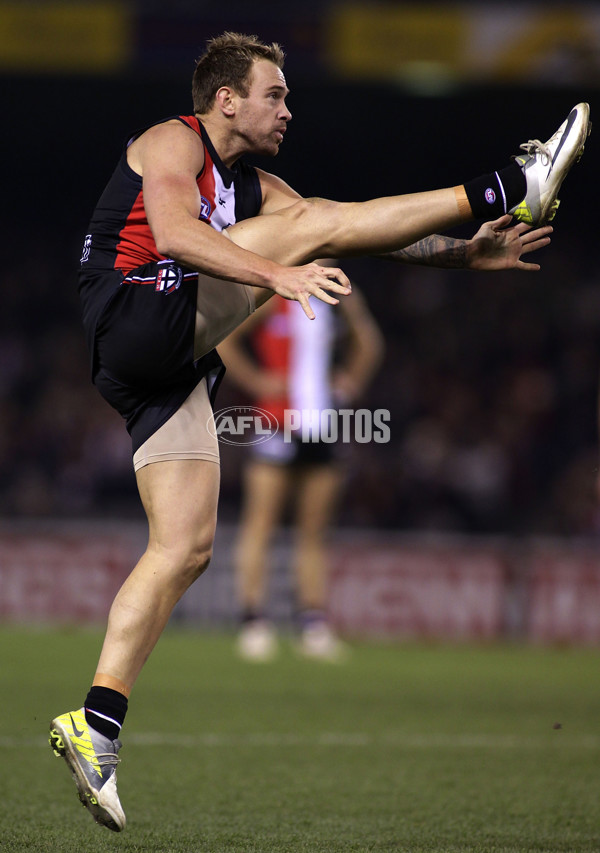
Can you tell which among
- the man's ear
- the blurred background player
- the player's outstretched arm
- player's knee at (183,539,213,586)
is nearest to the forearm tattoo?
the player's outstretched arm

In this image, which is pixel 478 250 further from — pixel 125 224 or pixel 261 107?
pixel 125 224

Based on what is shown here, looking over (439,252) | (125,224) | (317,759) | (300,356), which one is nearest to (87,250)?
(125,224)

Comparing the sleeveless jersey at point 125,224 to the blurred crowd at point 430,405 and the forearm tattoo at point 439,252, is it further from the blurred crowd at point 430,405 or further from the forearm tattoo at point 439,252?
the blurred crowd at point 430,405

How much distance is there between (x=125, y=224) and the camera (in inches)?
138

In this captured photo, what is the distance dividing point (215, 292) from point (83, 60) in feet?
31.3

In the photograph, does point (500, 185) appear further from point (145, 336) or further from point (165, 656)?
point (165, 656)

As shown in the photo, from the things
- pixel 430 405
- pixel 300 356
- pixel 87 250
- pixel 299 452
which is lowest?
pixel 299 452

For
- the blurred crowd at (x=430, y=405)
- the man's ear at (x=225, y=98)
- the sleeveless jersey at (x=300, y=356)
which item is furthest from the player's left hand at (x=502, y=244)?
the blurred crowd at (x=430, y=405)

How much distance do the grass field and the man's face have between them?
1.93 m

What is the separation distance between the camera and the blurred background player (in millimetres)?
7762

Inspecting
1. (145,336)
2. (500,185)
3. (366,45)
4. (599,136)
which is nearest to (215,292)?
(145,336)

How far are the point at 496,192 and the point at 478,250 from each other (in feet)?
1.21

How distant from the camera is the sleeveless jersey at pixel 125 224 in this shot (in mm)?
3473

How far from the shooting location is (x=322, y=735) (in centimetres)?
487
